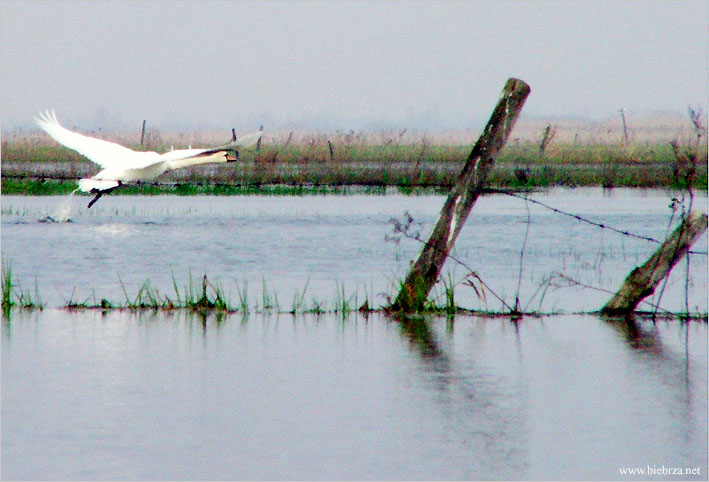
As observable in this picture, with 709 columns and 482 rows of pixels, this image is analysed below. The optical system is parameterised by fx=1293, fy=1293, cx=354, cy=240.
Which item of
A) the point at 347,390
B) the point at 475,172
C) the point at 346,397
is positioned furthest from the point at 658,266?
the point at 346,397

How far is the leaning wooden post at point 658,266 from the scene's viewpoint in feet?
30.7

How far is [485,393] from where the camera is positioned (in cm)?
755

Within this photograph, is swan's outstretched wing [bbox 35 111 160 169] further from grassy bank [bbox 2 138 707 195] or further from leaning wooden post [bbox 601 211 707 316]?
grassy bank [bbox 2 138 707 195]

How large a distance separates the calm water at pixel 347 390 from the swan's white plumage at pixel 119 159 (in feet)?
3.65

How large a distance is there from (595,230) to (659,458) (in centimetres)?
1460

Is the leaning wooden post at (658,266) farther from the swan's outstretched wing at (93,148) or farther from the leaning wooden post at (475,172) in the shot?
the swan's outstretched wing at (93,148)

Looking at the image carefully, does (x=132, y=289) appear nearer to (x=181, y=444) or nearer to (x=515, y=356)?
(x=515, y=356)

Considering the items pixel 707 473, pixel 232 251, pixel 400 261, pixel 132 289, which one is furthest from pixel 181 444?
pixel 232 251

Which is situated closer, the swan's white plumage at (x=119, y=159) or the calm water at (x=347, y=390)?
the calm water at (x=347, y=390)

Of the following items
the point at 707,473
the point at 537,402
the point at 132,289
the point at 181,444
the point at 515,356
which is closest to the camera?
the point at 707,473

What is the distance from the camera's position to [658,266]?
9562 millimetres

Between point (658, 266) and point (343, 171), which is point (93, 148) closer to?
point (658, 266)

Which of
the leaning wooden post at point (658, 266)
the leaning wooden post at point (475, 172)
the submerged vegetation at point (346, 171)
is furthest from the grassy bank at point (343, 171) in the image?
the leaning wooden post at point (475, 172)

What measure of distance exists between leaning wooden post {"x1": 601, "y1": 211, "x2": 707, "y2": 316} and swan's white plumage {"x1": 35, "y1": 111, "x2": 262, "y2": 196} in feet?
13.9
